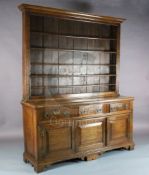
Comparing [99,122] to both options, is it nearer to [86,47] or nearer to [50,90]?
[50,90]

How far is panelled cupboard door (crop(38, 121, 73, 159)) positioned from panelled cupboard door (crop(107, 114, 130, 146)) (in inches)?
25.8

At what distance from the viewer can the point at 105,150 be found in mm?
3879

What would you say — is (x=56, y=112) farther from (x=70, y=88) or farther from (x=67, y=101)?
(x=70, y=88)

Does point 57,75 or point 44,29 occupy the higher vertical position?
point 44,29

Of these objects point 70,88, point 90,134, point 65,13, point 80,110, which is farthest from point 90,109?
point 65,13

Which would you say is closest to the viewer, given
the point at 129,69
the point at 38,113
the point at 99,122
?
the point at 38,113

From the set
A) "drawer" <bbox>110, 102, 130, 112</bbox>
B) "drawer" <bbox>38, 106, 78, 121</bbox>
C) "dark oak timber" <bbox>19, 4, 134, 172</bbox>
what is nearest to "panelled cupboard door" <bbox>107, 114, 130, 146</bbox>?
"dark oak timber" <bbox>19, 4, 134, 172</bbox>

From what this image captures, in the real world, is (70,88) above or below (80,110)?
above

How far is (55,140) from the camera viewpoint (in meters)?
3.44

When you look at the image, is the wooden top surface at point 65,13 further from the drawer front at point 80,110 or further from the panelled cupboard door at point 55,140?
the panelled cupboard door at point 55,140

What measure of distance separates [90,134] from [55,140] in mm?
554

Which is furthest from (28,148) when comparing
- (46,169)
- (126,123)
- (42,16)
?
(42,16)

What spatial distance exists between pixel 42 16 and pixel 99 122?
5.44 feet

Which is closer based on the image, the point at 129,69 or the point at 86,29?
the point at 86,29
